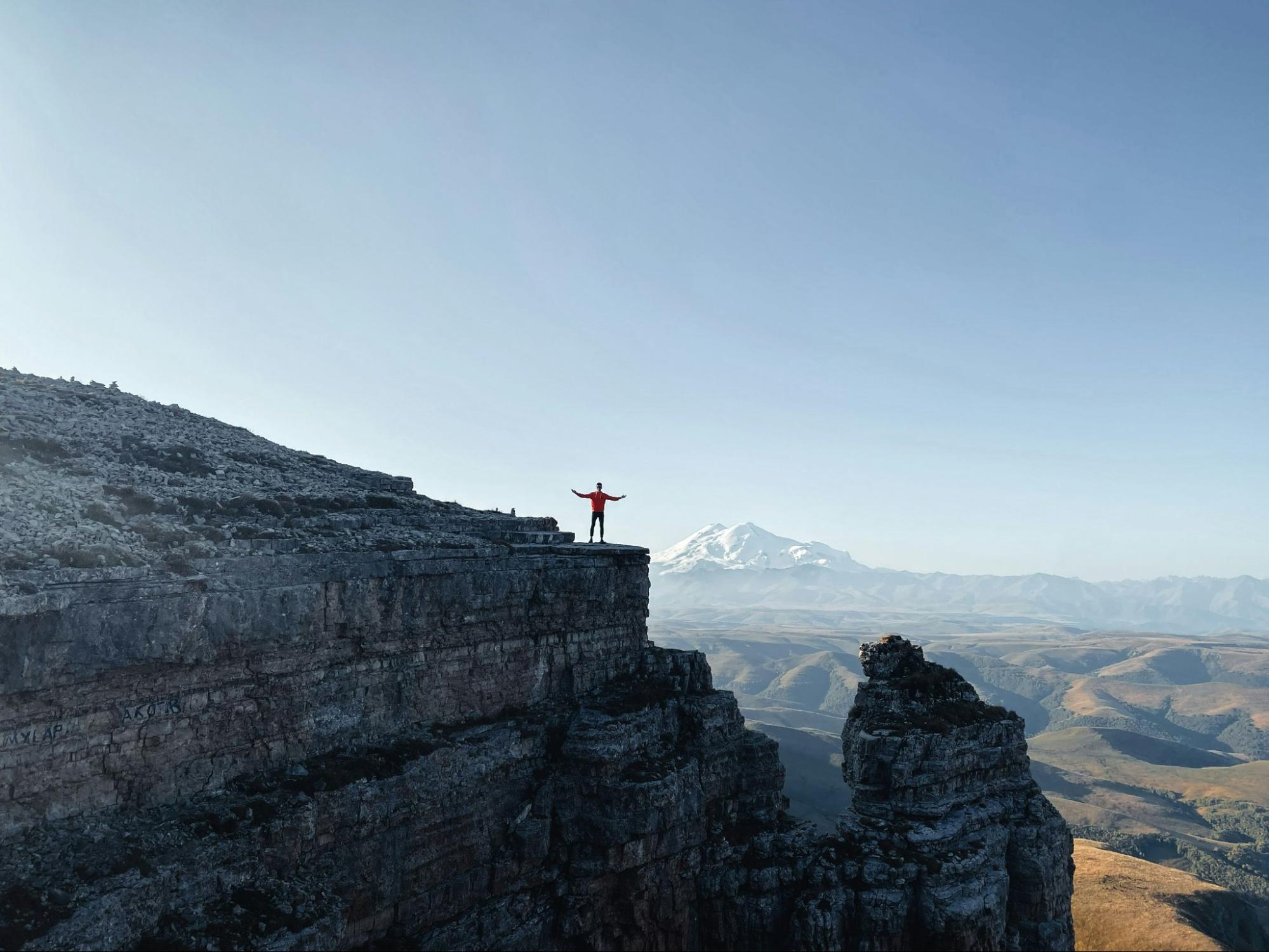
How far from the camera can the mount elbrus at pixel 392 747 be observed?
20484 mm

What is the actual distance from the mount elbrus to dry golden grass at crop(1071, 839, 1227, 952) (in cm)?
2003

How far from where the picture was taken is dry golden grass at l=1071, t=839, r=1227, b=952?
161ft

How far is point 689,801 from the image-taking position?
34.2 meters

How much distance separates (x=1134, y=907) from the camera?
176 feet

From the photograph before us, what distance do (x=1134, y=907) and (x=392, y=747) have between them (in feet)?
179

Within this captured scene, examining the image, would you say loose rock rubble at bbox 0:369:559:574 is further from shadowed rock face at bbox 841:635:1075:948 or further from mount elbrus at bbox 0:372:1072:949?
shadowed rock face at bbox 841:635:1075:948

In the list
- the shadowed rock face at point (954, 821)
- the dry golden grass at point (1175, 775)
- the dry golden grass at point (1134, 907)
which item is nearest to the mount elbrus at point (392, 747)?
the shadowed rock face at point (954, 821)

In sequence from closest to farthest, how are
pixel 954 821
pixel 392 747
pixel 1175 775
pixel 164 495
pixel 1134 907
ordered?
pixel 164 495, pixel 392 747, pixel 954 821, pixel 1134 907, pixel 1175 775

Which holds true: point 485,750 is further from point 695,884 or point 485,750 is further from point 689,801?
point 695,884

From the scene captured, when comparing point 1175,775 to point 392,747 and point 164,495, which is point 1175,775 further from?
point 164,495

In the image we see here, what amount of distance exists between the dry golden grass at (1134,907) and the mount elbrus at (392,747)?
2003 cm

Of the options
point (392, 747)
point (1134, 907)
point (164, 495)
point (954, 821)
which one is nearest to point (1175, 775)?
point (1134, 907)

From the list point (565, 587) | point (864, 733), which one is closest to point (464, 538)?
point (565, 587)

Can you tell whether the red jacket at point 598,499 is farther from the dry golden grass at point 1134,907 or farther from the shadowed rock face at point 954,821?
the dry golden grass at point 1134,907
